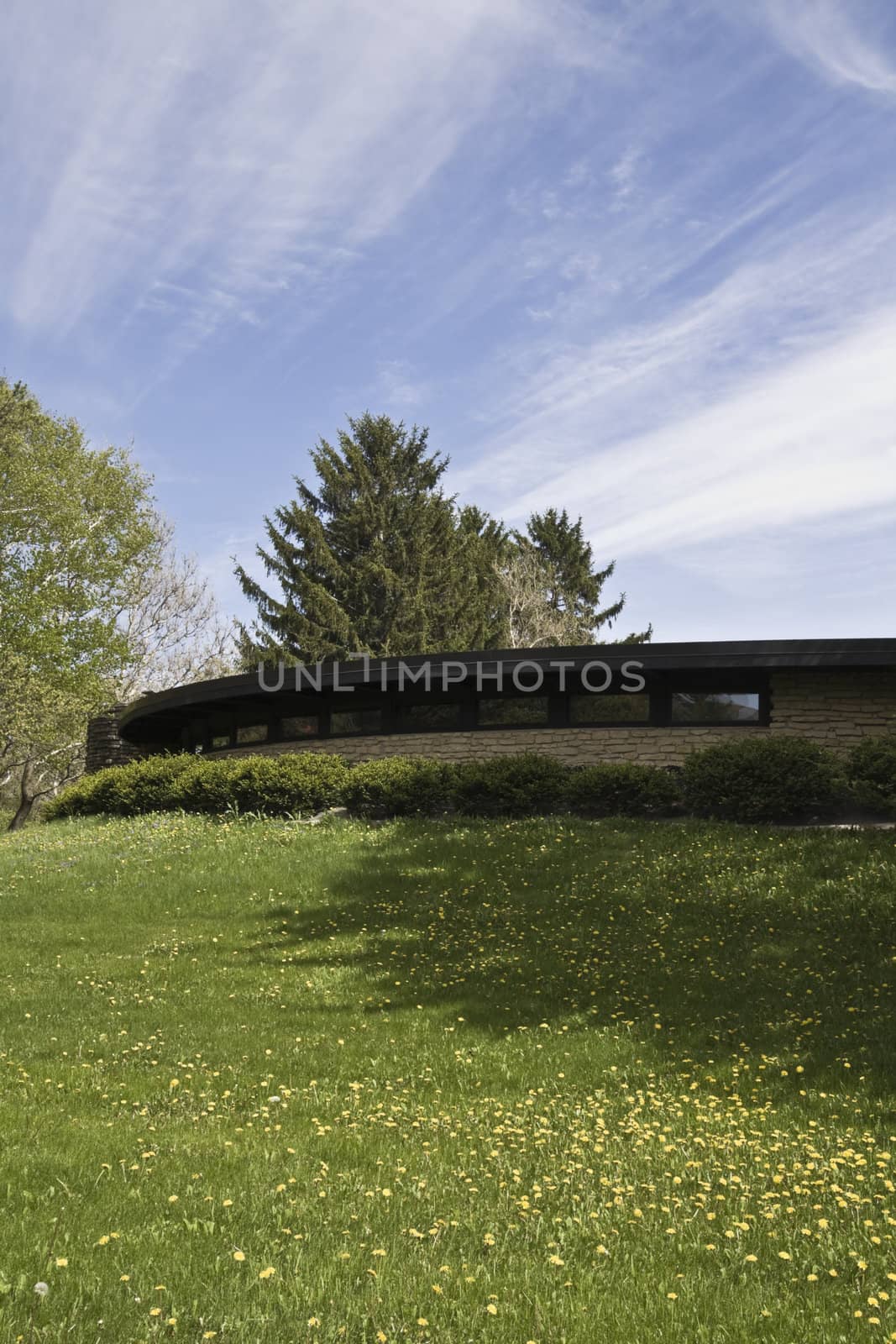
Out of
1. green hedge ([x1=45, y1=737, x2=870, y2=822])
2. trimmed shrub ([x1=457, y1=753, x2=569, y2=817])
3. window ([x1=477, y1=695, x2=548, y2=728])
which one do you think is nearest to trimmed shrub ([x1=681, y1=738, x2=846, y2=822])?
green hedge ([x1=45, y1=737, x2=870, y2=822])

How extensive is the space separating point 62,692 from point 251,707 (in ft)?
27.8

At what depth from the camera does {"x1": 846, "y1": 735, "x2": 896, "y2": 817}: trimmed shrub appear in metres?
17.2

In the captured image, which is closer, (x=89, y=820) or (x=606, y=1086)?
(x=606, y=1086)

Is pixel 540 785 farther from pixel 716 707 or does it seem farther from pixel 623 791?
pixel 716 707

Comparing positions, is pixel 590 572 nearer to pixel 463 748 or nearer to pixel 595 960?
pixel 463 748

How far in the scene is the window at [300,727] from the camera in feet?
81.0

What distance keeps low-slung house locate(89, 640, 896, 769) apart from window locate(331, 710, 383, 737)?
26 mm

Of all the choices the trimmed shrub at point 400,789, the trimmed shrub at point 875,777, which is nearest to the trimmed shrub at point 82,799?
the trimmed shrub at point 400,789

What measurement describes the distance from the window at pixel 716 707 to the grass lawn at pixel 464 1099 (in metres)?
4.57

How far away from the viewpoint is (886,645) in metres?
19.1

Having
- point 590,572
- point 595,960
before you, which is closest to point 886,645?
point 595,960

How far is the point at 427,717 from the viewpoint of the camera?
2327 centimetres

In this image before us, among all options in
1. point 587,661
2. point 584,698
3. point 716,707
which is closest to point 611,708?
point 584,698

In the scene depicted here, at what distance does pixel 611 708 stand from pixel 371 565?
21946 mm
